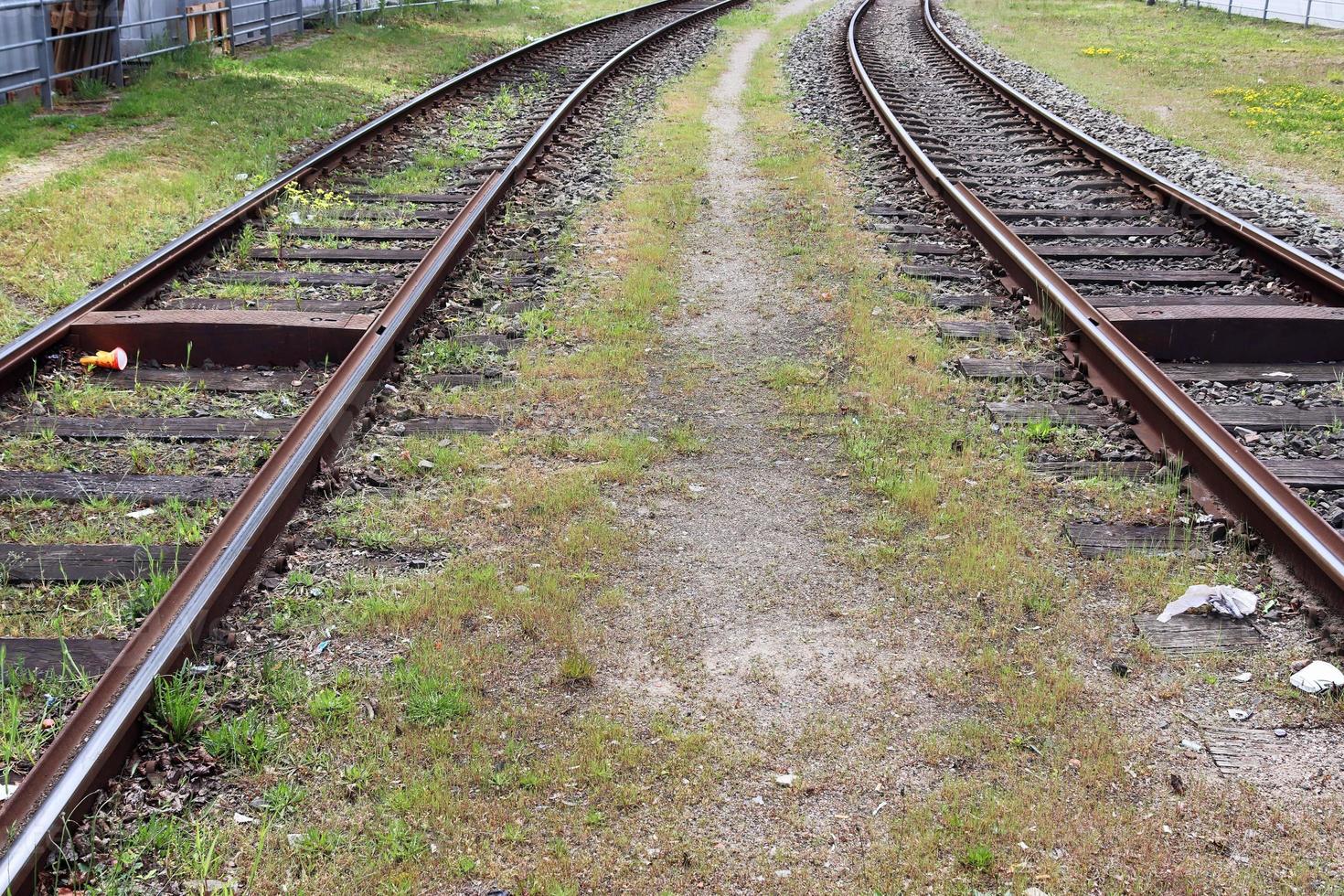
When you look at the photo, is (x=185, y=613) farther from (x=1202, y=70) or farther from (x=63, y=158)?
(x=1202, y=70)

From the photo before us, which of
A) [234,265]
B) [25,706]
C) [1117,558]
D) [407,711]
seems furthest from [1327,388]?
[234,265]

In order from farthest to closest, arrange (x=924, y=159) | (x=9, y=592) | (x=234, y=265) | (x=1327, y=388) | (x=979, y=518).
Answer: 1. (x=924, y=159)
2. (x=234, y=265)
3. (x=1327, y=388)
4. (x=979, y=518)
5. (x=9, y=592)

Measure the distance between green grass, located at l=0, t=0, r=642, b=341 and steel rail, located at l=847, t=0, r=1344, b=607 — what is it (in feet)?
18.5

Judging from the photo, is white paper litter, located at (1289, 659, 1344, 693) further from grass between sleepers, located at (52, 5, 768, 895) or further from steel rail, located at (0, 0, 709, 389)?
steel rail, located at (0, 0, 709, 389)

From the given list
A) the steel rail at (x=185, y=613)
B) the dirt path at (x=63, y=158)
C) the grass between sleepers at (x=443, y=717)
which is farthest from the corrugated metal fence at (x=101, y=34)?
the grass between sleepers at (x=443, y=717)

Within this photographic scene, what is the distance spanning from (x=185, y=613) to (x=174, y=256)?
14.2ft

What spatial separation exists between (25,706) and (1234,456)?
4.23m

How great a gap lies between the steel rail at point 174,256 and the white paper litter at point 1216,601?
197 inches

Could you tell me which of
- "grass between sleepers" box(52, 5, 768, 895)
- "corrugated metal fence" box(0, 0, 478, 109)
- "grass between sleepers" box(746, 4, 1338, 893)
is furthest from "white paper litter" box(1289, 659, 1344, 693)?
"corrugated metal fence" box(0, 0, 478, 109)

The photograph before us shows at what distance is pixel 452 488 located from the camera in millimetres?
4953

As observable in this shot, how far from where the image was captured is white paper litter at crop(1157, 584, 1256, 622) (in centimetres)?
404

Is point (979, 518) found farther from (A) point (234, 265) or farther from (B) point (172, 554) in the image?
(A) point (234, 265)

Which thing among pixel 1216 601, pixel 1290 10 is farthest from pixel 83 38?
pixel 1290 10

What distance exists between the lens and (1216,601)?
4.06 metres
